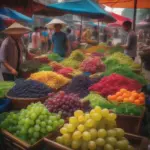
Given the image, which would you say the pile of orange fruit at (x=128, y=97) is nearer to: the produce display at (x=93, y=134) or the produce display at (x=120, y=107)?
the produce display at (x=120, y=107)

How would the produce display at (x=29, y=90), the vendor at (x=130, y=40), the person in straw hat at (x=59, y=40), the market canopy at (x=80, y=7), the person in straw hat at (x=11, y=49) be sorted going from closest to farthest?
the produce display at (x=29, y=90)
the person in straw hat at (x=11, y=49)
the person in straw hat at (x=59, y=40)
the vendor at (x=130, y=40)
the market canopy at (x=80, y=7)

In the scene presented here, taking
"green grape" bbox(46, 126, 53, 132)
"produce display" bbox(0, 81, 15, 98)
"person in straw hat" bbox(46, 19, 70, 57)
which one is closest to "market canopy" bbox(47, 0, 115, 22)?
"person in straw hat" bbox(46, 19, 70, 57)

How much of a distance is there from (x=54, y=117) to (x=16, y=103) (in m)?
0.92

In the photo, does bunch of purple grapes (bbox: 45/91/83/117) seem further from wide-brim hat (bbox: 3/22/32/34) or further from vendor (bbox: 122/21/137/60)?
vendor (bbox: 122/21/137/60)

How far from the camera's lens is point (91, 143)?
5.36ft

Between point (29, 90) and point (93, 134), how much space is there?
1491 mm

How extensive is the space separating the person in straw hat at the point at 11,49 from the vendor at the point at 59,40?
2.09 meters

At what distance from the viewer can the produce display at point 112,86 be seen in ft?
10.6

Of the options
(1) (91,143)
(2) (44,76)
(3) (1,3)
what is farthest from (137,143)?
(3) (1,3)

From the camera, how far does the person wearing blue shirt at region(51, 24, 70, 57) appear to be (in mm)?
6613

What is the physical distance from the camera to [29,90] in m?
2.97

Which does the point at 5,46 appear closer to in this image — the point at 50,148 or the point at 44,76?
the point at 44,76

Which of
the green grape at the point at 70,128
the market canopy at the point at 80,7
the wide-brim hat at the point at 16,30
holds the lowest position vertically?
the green grape at the point at 70,128

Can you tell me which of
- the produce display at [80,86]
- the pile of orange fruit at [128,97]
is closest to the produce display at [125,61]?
the produce display at [80,86]
